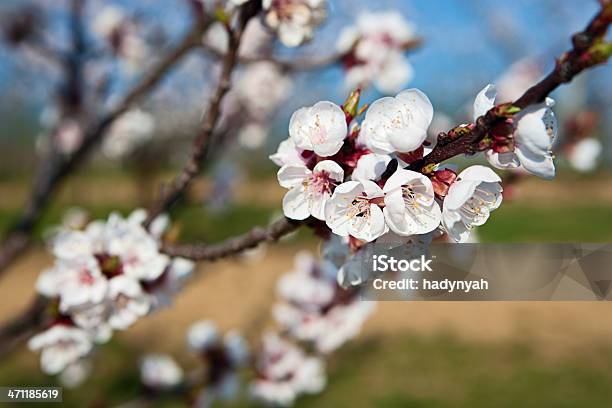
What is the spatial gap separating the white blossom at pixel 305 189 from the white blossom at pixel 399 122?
8 cm

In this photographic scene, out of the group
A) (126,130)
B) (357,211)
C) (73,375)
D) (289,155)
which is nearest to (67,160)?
(126,130)

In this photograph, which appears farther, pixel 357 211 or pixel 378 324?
pixel 378 324

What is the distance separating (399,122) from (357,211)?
13 centimetres

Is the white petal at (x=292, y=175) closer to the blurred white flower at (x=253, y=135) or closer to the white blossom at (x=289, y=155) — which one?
the white blossom at (x=289, y=155)

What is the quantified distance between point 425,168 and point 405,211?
6cm

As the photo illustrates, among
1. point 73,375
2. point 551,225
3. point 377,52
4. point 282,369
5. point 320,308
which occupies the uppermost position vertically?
point 551,225

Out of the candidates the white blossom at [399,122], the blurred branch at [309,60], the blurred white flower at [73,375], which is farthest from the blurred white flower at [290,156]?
the blurred white flower at [73,375]

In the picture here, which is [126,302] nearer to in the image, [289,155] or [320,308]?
[289,155]

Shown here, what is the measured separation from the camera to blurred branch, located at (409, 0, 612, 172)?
0.57m

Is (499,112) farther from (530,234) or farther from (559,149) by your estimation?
(530,234)

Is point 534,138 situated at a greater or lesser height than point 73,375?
lesser

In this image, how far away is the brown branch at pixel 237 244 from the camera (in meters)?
0.82

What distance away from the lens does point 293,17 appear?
1121mm

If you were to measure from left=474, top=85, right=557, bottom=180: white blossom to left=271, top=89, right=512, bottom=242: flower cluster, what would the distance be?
1.8 inches
